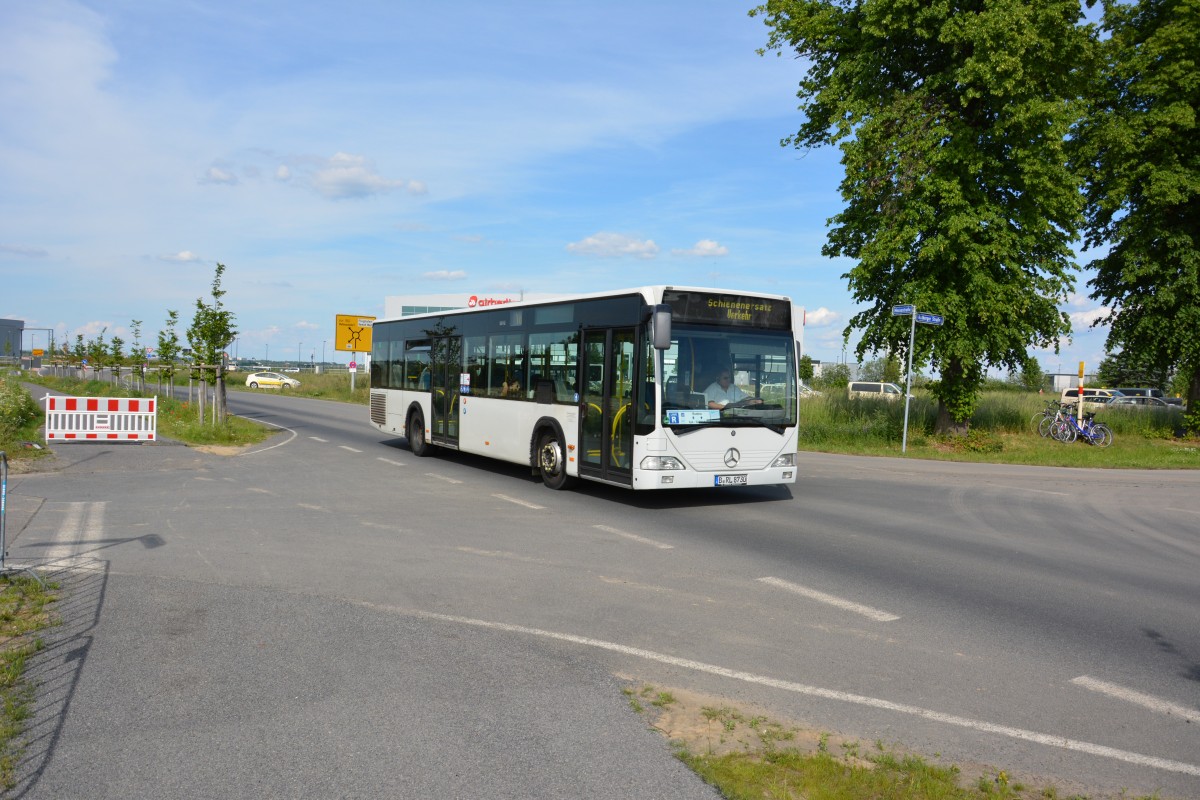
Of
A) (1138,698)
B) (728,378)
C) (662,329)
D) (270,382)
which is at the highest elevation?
(662,329)

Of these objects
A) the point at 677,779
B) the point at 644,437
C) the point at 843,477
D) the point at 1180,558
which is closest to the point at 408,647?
the point at 677,779

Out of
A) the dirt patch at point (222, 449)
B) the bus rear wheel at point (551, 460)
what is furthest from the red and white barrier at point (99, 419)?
the bus rear wheel at point (551, 460)

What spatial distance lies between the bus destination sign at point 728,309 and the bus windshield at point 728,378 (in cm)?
12

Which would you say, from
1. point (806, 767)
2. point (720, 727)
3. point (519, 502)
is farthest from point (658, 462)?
point (806, 767)

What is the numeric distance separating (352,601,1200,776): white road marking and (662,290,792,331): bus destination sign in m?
6.57

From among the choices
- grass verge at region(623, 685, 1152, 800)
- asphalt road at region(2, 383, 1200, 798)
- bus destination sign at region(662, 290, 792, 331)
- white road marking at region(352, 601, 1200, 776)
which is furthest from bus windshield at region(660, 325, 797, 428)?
grass verge at region(623, 685, 1152, 800)

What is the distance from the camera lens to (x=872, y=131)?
75.0ft

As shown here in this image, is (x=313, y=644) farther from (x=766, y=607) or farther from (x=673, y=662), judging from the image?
(x=766, y=607)

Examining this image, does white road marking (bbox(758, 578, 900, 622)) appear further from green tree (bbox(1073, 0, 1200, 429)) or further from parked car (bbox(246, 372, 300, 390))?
parked car (bbox(246, 372, 300, 390))

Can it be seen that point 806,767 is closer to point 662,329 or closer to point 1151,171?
point 662,329

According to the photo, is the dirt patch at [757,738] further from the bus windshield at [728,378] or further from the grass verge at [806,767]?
the bus windshield at [728,378]

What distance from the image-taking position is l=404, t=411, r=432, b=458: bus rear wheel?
2011cm

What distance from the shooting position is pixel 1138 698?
5.34m

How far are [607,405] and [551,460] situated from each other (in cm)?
196
